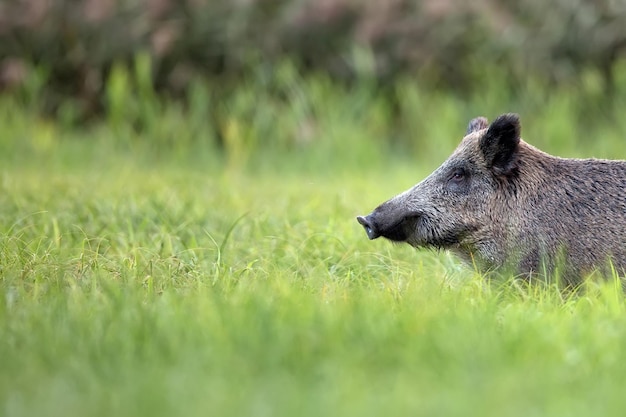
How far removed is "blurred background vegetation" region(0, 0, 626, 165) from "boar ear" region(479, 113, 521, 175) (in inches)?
191

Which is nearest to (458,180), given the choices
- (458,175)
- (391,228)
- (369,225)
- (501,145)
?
(458,175)

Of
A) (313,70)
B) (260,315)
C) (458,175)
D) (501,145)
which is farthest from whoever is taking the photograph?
(313,70)

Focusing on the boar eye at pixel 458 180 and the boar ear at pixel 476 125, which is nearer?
the boar eye at pixel 458 180

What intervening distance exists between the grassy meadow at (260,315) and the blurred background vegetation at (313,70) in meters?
1.85

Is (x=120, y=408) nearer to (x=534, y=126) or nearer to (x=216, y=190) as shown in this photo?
(x=216, y=190)

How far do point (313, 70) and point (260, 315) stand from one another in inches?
323

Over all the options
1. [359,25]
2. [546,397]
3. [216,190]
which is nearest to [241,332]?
[546,397]

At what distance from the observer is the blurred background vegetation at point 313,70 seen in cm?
1059

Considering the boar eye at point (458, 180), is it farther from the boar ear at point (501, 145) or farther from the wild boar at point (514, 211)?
the boar ear at point (501, 145)

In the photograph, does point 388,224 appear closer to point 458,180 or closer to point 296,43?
point 458,180

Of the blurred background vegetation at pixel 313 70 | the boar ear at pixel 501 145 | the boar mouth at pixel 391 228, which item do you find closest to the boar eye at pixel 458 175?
the boar ear at pixel 501 145

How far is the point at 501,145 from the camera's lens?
538 cm

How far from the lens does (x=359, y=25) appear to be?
11.7 m

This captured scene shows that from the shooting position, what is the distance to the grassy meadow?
318 cm
